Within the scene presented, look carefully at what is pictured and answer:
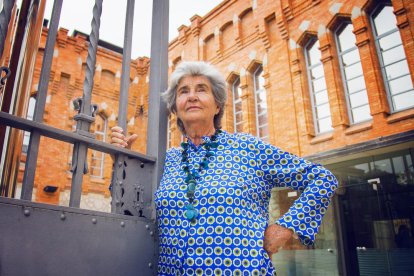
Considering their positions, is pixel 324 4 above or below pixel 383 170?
above

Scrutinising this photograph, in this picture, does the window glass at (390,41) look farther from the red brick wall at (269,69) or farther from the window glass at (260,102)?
the window glass at (260,102)

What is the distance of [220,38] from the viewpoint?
1320 centimetres

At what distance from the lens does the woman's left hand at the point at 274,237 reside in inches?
66.0

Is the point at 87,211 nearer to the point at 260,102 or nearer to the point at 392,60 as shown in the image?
the point at 392,60

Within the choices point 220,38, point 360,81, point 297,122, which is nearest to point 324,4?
point 360,81

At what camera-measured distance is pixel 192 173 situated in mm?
1828

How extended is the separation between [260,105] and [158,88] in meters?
9.78

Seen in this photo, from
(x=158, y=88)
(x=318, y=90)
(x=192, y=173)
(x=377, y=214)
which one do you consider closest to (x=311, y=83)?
(x=318, y=90)

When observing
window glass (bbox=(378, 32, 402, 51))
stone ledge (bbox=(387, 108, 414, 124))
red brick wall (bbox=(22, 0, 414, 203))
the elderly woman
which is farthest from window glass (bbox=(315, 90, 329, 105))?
the elderly woman

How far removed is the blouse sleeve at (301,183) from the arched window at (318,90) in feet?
25.8

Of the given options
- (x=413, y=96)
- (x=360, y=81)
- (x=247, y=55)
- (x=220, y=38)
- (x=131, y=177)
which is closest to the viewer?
(x=131, y=177)

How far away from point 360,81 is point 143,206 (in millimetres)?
8568

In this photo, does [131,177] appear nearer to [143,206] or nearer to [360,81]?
[143,206]

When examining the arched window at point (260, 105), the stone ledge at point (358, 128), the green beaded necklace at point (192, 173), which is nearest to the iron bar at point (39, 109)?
the green beaded necklace at point (192, 173)
